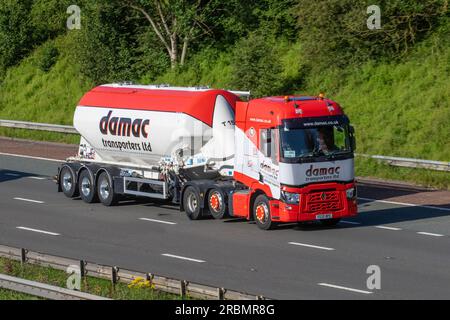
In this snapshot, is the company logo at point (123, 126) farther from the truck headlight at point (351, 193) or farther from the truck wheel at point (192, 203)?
the truck headlight at point (351, 193)

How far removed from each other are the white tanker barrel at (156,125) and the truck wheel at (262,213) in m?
1.81

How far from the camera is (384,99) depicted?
121ft

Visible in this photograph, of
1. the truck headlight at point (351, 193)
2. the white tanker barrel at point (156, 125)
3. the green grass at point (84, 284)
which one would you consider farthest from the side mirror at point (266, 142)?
the green grass at point (84, 284)

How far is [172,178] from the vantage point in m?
27.1

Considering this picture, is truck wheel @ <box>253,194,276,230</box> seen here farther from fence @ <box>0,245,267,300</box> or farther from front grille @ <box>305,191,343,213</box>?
fence @ <box>0,245,267,300</box>

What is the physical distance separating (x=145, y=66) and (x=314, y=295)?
97.9ft

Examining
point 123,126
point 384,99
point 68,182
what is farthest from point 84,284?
point 384,99

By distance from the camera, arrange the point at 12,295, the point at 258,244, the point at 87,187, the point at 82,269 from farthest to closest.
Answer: the point at 87,187
the point at 258,244
the point at 82,269
the point at 12,295

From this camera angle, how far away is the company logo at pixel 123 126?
27.7 m

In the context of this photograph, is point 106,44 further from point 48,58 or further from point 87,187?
point 87,187

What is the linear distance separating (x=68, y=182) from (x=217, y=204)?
5.88 m
